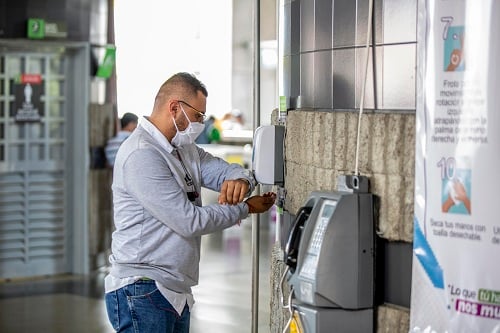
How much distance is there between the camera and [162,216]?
15.2 ft

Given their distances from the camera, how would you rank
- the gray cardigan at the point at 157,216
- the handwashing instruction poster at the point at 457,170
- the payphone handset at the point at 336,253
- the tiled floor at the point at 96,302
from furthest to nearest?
the tiled floor at the point at 96,302
the gray cardigan at the point at 157,216
the payphone handset at the point at 336,253
the handwashing instruction poster at the point at 457,170

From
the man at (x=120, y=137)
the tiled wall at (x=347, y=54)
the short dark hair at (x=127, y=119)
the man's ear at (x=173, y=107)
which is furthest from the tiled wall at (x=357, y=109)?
the short dark hair at (x=127, y=119)

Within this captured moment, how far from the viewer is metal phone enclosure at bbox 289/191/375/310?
13.0 ft

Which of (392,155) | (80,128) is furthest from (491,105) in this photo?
(80,128)

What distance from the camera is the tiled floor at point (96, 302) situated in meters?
8.79

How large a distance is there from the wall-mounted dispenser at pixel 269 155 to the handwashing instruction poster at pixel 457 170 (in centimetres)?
121

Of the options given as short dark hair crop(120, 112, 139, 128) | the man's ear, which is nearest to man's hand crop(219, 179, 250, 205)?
the man's ear

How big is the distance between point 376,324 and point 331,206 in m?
0.56

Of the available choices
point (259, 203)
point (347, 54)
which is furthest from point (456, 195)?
point (259, 203)

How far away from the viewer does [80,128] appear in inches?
448

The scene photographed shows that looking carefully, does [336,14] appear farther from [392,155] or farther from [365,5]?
[392,155]

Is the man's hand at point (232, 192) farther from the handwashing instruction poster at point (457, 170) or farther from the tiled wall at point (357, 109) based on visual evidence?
the handwashing instruction poster at point (457, 170)

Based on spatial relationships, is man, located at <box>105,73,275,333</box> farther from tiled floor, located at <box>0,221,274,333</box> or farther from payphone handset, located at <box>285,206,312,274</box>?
tiled floor, located at <box>0,221,274,333</box>

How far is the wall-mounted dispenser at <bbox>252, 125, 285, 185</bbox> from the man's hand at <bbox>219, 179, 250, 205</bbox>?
22 cm
